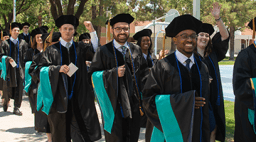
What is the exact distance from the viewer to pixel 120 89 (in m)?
4.63

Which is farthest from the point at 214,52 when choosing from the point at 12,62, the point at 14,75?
the point at 14,75

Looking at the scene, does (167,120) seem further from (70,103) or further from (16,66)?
(16,66)

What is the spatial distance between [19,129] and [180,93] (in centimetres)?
508

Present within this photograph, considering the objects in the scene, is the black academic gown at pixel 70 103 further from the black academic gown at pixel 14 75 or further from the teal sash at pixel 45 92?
the black academic gown at pixel 14 75

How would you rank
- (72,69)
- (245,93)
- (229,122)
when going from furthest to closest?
(229,122), (72,69), (245,93)

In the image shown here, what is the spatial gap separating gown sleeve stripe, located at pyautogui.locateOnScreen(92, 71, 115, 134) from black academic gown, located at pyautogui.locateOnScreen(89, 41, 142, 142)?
2.3 inches

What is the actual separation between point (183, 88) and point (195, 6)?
3.00 m

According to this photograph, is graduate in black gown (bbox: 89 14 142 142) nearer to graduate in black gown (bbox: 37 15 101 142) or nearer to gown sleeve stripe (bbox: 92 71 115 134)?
gown sleeve stripe (bbox: 92 71 115 134)

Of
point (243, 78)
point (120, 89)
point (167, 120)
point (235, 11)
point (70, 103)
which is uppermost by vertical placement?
point (235, 11)

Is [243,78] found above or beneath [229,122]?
above

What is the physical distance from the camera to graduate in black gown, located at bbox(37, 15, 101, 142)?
4965 millimetres

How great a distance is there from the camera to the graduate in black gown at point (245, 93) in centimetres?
350

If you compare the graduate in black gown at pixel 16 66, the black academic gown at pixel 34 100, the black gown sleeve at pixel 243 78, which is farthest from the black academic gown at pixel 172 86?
the graduate in black gown at pixel 16 66

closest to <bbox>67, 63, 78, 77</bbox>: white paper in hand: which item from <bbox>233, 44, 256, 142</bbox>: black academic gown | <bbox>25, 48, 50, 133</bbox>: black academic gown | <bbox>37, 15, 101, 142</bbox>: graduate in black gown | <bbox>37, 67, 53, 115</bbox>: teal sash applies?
<bbox>37, 15, 101, 142</bbox>: graduate in black gown
